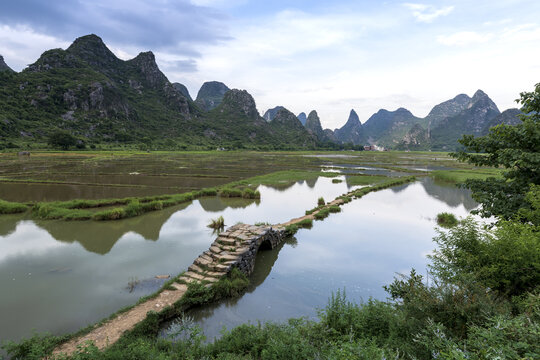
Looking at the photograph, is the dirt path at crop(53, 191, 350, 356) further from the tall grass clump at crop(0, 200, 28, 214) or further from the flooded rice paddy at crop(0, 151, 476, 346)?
the tall grass clump at crop(0, 200, 28, 214)

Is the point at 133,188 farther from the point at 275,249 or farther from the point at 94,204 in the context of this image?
the point at 275,249

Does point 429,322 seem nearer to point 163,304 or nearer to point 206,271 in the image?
point 163,304

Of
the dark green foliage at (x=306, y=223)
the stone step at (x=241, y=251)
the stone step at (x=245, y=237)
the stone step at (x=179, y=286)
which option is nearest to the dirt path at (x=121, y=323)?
the stone step at (x=179, y=286)

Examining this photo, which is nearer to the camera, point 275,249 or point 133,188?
point 275,249

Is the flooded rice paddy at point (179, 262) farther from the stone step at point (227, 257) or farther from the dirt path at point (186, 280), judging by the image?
the stone step at point (227, 257)

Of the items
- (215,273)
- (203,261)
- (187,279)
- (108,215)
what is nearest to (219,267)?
(215,273)

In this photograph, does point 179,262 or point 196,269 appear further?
point 179,262

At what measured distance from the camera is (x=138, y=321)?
8492 millimetres

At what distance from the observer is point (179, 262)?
13711 mm

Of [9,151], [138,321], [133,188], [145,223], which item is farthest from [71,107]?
[138,321]

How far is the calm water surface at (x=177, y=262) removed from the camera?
981 centimetres

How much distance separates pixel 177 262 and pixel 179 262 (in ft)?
0.34

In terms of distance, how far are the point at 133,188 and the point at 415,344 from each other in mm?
33386

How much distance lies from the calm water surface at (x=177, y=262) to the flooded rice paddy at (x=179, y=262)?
0.05 metres
